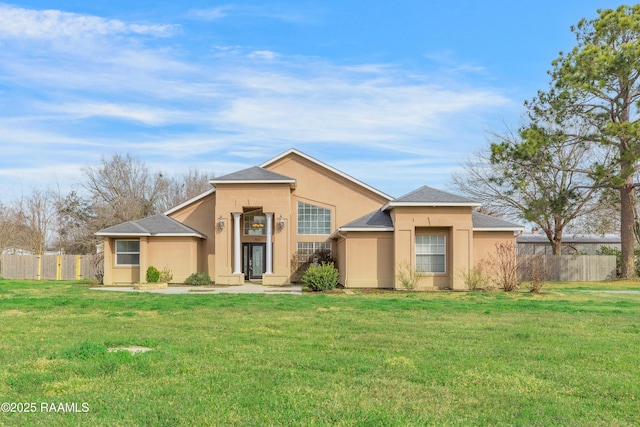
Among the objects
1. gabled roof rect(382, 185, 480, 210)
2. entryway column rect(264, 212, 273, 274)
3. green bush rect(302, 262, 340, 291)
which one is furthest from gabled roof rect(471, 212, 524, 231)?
entryway column rect(264, 212, 273, 274)

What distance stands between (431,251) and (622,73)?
15439 millimetres

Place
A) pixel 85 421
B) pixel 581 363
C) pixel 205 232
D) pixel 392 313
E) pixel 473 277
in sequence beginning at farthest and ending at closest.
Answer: pixel 205 232, pixel 473 277, pixel 392 313, pixel 581 363, pixel 85 421

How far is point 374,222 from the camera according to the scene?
83.6ft

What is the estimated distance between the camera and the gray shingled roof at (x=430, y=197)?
24203mm

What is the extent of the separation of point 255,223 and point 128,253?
22.0ft

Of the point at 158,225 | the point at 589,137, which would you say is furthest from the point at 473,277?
the point at 158,225

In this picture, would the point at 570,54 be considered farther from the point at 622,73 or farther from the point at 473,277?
the point at 473,277

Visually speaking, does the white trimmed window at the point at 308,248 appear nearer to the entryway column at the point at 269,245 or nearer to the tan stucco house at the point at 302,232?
the tan stucco house at the point at 302,232

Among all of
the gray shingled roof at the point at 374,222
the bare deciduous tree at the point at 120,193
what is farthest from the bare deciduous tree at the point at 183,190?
the gray shingled roof at the point at 374,222

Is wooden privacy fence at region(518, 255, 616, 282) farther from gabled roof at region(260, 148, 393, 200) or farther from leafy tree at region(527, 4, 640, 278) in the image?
gabled roof at region(260, 148, 393, 200)

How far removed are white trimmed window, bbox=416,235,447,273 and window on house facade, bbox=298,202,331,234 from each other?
6613 millimetres

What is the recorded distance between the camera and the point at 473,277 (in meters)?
24.0

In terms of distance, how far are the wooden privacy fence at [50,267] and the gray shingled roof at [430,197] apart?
21.4 m

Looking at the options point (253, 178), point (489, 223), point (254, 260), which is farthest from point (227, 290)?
point (489, 223)
